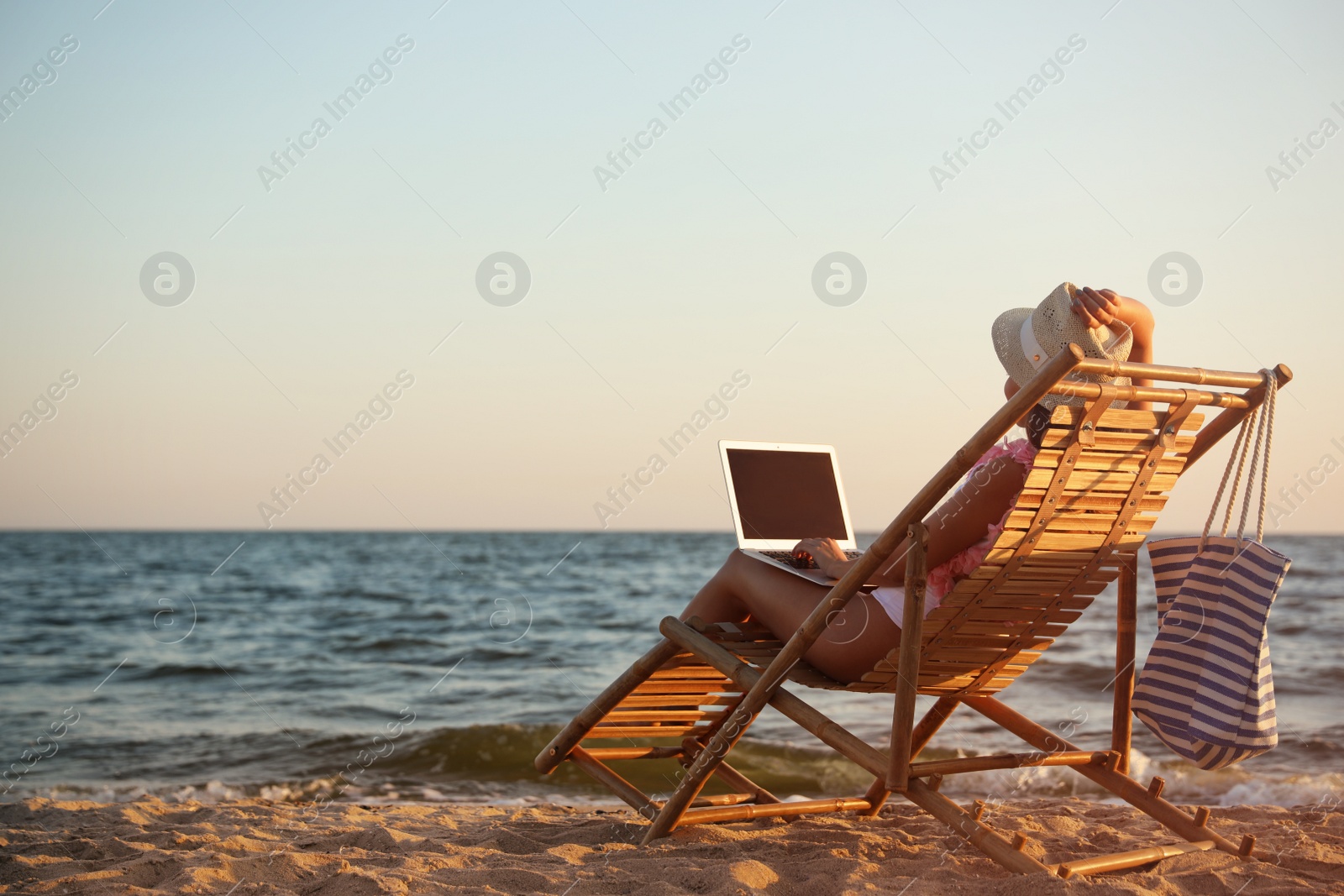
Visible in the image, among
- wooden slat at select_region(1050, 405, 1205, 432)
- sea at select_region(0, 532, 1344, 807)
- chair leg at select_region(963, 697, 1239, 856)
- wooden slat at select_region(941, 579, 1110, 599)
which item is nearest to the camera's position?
wooden slat at select_region(1050, 405, 1205, 432)

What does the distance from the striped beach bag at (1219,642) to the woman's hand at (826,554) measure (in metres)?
0.90

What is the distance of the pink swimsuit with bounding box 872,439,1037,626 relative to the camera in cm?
298

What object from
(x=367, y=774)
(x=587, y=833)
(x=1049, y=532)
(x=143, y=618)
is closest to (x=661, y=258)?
(x=367, y=774)

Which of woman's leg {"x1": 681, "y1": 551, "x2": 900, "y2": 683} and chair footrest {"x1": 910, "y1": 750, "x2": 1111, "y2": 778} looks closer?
chair footrest {"x1": 910, "y1": 750, "x2": 1111, "y2": 778}

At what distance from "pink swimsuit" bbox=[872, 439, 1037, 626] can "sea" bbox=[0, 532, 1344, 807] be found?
285cm

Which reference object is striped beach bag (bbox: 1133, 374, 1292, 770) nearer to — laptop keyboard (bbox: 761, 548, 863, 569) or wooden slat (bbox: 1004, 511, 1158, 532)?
wooden slat (bbox: 1004, 511, 1158, 532)

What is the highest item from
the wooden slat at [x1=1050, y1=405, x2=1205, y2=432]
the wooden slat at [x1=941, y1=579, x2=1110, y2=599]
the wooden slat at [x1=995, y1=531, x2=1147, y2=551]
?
the wooden slat at [x1=1050, y1=405, x2=1205, y2=432]

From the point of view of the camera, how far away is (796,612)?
11.0 feet

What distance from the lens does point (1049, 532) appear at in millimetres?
2887

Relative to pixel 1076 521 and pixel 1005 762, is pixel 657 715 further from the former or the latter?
pixel 1076 521

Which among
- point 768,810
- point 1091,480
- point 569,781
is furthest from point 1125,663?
point 569,781

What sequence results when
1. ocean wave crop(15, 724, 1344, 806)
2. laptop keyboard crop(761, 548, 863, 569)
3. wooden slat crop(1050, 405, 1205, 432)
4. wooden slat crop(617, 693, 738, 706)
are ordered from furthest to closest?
ocean wave crop(15, 724, 1344, 806) < wooden slat crop(617, 693, 738, 706) < laptop keyboard crop(761, 548, 863, 569) < wooden slat crop(1050, 405, 1205, 432)

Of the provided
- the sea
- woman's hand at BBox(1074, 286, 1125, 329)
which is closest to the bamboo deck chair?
woman's hand at BBox(1074, 286, 1125, 329)

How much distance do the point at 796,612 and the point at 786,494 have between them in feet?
2.21
